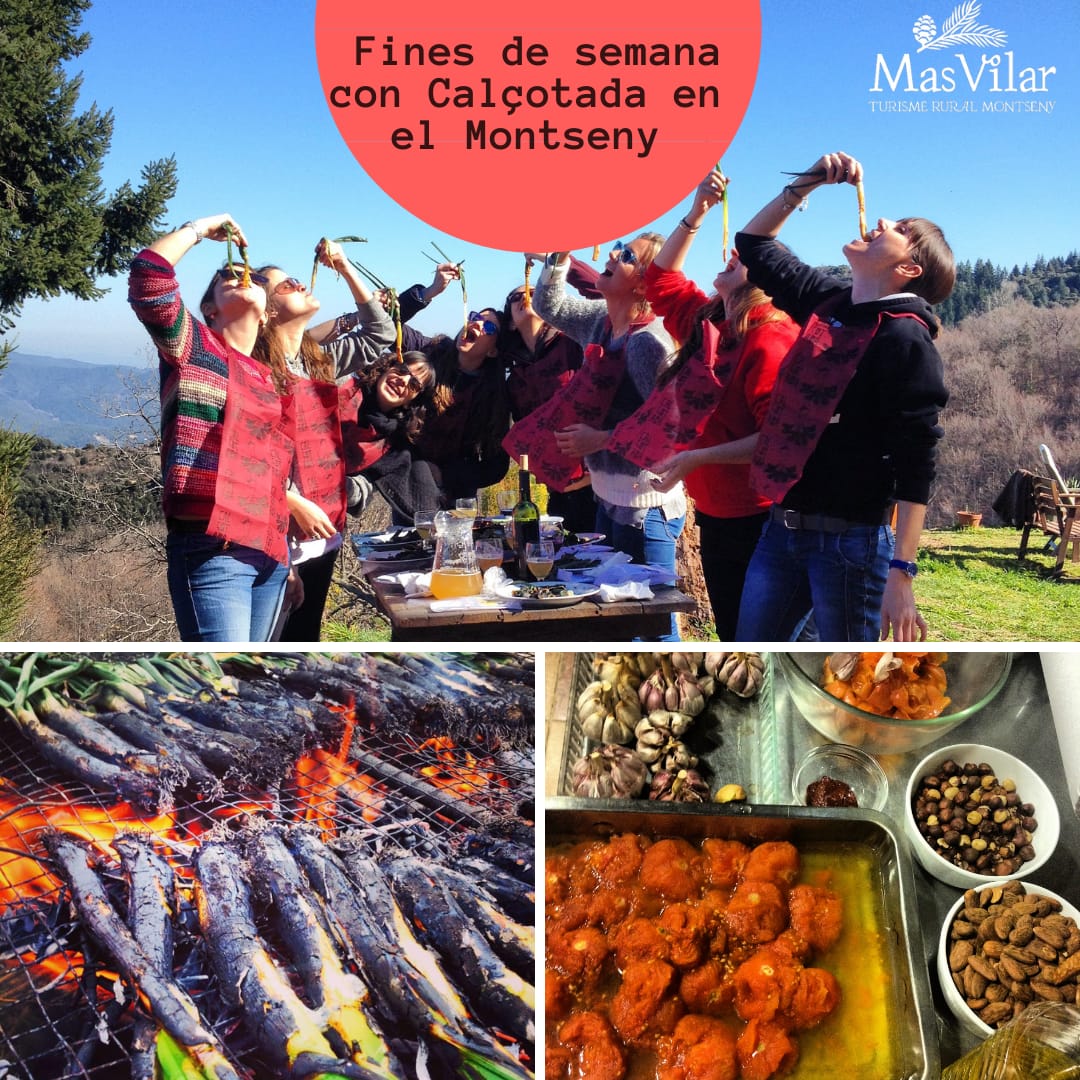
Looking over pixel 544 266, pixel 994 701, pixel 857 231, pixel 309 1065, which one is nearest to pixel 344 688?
pixel 309 1065

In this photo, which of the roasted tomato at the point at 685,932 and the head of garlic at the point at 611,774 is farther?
the head of garlic at the point at 611,774

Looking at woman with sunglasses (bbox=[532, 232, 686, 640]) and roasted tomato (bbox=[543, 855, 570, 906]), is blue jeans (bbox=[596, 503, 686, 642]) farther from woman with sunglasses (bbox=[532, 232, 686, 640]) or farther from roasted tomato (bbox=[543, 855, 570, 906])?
roasted tomato (bbox=[543, 855, 570, 906])

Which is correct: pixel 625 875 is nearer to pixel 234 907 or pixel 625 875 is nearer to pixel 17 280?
pixel 234 907

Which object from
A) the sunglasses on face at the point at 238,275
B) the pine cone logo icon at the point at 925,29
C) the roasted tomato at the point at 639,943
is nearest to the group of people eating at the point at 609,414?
the sunglasses on face at the point at 238,275

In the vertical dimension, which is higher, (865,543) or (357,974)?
(865,543)

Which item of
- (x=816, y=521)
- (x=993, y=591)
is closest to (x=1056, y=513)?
(x=993, y=591)

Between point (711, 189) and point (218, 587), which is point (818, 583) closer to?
point (711, 189)

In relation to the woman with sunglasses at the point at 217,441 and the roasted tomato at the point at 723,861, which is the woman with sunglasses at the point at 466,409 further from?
the roasted tomato at the point at 723,861
